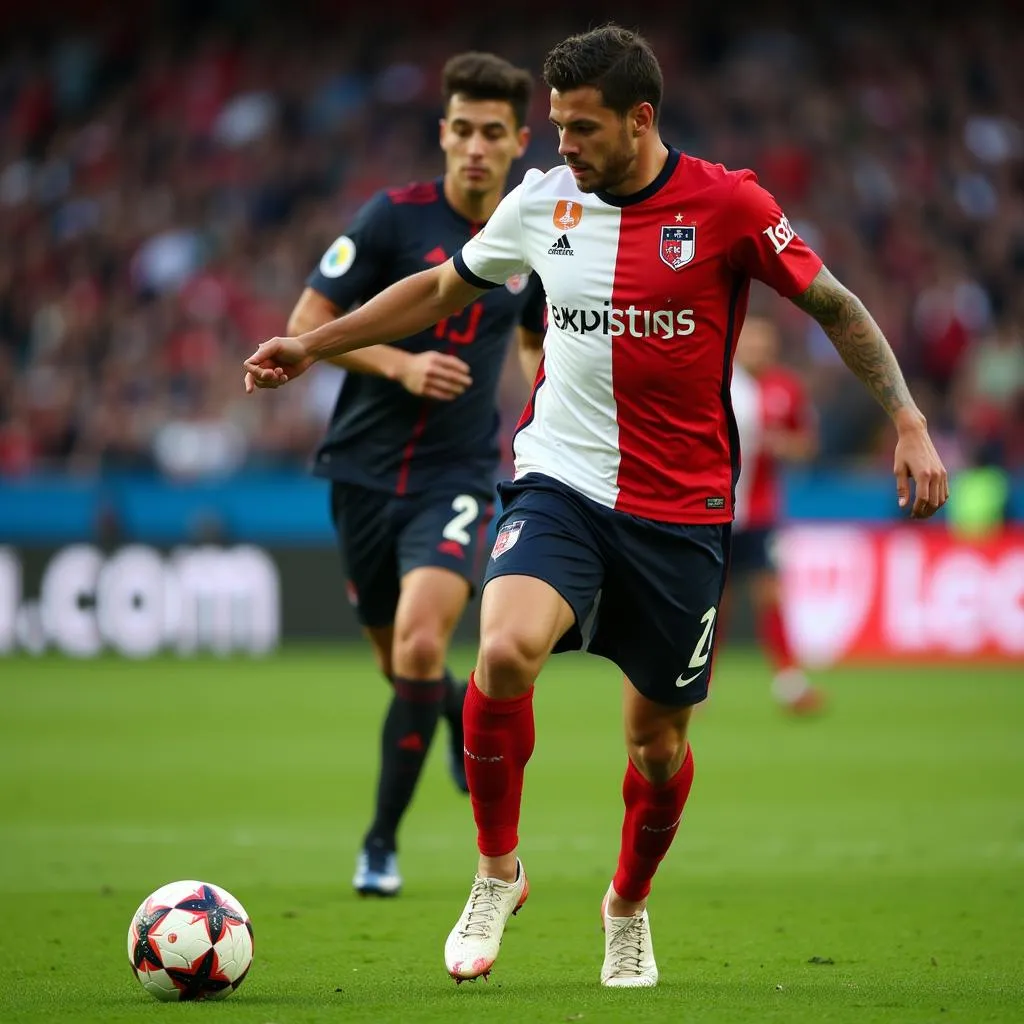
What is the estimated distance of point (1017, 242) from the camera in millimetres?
21953

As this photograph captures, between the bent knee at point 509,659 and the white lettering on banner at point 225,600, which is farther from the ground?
the bent knee at point 509,659

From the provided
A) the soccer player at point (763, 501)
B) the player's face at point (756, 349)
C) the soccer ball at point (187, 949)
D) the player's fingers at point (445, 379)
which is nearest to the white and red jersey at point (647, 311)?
the player's fingers at point (445, 379)

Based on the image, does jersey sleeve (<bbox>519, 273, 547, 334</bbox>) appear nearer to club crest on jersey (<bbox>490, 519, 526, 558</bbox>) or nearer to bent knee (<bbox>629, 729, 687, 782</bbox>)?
club crest on jersey (<bbox>490, 519, 526, 558</bbox>)

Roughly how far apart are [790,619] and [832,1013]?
1266 centimetres

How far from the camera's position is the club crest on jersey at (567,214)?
498cm

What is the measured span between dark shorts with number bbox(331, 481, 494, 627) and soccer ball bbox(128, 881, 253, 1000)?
2.14 metres

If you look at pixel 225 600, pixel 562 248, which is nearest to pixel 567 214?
pixel 562 248

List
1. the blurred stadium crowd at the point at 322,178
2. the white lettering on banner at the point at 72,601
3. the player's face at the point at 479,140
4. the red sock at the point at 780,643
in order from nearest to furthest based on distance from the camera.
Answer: the player's face at the point at 479,140 < the red sock at the point at 780,643 < the white lettering on banner at the point at 72,601 < the blurred stadium crowd at the point at 322,178

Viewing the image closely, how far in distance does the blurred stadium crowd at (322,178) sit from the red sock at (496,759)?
44.8 feet

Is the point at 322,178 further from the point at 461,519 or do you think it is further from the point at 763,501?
the point at 461,519

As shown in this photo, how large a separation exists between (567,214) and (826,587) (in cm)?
1241

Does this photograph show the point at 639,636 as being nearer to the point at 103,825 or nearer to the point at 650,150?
the point at 650,150

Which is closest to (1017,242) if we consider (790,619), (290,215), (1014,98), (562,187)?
(1014,98)

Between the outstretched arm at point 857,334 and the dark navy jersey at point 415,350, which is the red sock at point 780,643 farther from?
the outstretched arm at point 857,334
